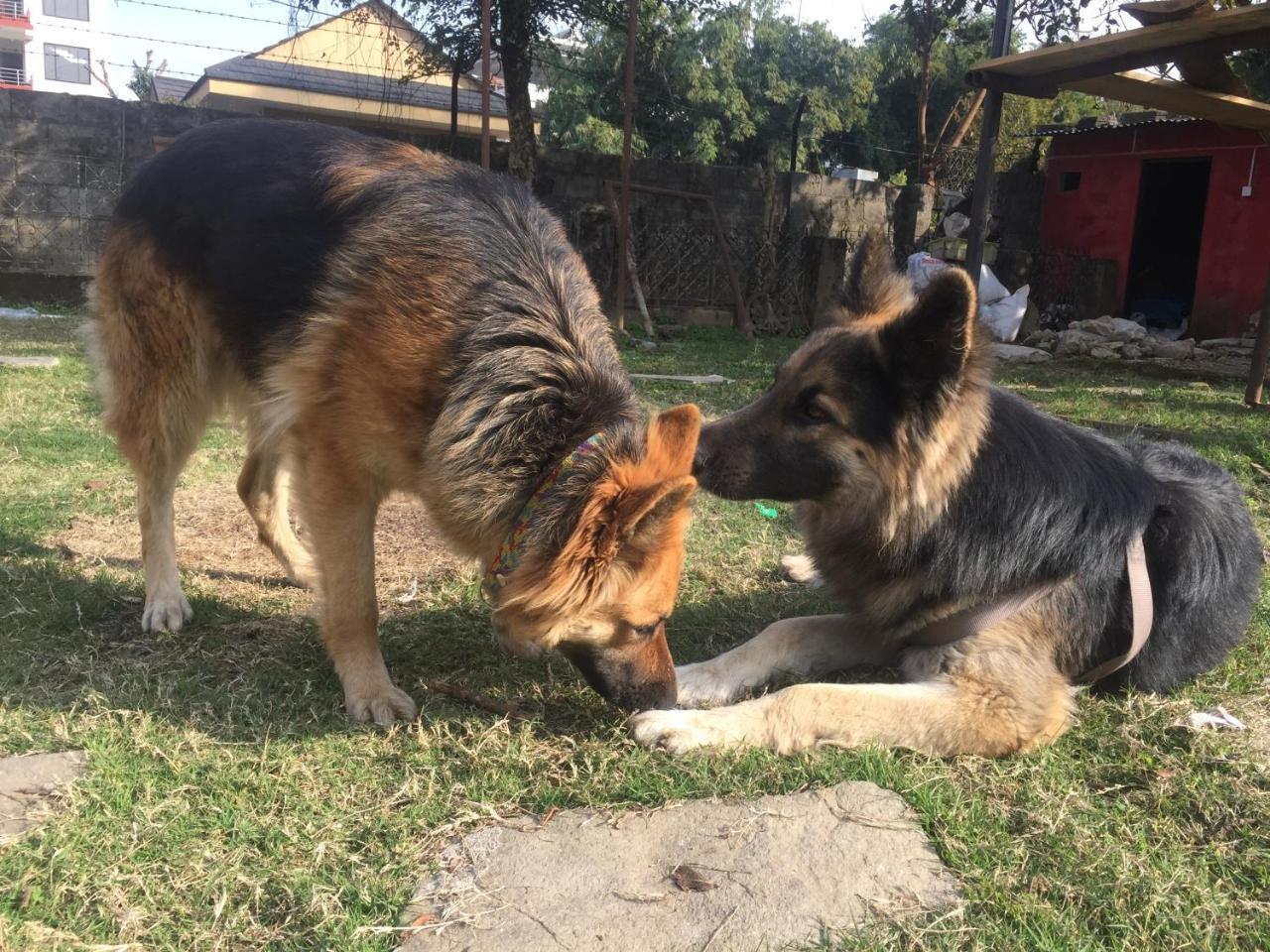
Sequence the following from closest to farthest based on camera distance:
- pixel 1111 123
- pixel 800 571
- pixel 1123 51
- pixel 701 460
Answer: pixel 701 460 < pixel 800 571 < pixel 1123 51 < pixel 1111 123

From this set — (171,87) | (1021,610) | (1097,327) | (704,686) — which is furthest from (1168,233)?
(171,87)

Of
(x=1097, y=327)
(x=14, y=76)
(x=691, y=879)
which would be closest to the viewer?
(x=691, y=879)

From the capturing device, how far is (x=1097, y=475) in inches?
118

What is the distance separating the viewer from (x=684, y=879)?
205cm

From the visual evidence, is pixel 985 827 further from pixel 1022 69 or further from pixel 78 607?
pixel 1022 69

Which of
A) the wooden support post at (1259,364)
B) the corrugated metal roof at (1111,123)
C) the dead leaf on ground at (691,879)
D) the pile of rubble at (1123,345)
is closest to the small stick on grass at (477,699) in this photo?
the dead leaf on ground at (691,879)

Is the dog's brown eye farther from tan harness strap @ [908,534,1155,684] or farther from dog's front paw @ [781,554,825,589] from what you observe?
dog's front paw @ [781,554,825,589]

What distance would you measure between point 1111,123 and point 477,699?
1868 centimetres

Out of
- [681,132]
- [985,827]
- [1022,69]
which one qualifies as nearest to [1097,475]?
[985,827]

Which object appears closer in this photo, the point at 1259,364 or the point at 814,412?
the point at 814,412

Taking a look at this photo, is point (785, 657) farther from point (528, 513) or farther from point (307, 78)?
point (307, 78)

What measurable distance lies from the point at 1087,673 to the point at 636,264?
1146 centimetres

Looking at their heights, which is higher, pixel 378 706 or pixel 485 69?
pixel 485 69

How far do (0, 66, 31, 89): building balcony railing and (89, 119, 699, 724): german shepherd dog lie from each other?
214ft
